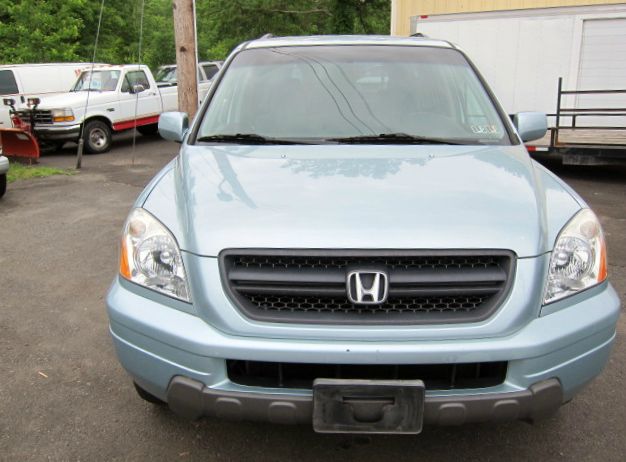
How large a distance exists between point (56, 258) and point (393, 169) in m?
4.09

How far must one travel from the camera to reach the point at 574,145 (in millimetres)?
8625

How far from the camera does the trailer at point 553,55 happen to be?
10.1 metres

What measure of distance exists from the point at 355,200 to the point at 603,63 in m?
9.92

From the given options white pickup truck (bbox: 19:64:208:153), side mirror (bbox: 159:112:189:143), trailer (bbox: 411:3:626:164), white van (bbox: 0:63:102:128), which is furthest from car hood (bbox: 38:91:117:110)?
side mirror (bbox: 159:112:189:143)

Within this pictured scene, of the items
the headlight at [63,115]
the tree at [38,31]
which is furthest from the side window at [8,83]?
the tree at [38,31]

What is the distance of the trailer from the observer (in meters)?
10.1

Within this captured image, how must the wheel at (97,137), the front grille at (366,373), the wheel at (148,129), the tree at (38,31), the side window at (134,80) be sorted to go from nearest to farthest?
the front grille at (366,373) < the wheel at (97,137) < the side window at (134,80) < the wheel at (148,129) < the tree at (38,31)

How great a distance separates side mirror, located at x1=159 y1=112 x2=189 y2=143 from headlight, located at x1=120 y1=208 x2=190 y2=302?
131cm

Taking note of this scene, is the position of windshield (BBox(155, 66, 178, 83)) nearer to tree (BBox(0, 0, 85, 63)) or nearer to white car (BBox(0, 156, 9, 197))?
tree (BBox(0, 0, 85, 63))

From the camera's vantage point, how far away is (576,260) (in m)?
2.23

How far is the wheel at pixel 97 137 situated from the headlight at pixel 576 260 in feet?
40.2

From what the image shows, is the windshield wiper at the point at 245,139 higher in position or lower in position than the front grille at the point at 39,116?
higher

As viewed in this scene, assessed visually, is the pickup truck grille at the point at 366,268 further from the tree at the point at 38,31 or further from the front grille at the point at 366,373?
the tree at the point at 38,31

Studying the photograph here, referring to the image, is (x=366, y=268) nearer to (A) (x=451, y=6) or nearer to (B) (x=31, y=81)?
(A) (x=451, y=6)
